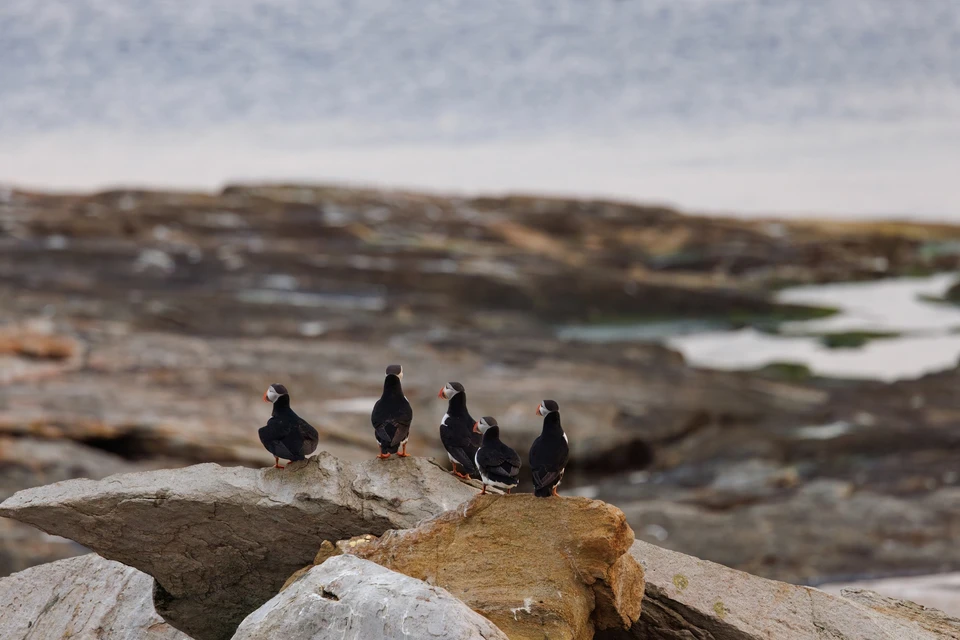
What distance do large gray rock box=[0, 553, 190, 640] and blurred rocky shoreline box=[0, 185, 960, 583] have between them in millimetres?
8876

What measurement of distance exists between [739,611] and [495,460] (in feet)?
10.6

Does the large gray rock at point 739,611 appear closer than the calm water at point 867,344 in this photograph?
Yes

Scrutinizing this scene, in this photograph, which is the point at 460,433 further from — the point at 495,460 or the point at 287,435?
the point at 287,435

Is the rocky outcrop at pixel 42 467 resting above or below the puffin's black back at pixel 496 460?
below

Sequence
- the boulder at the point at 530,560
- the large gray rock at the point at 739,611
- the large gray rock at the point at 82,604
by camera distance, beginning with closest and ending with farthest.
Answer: the boulder at the point at 530,560 < the large gray rock at the point at 739,611 < the large gray rock at the point at 82,604

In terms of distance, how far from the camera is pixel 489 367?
128ft

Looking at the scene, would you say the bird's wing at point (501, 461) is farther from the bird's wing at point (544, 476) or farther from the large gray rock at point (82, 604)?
the large gray rock at point (82, 604)

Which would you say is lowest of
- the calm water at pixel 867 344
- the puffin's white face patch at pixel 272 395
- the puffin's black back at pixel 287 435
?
the calm water at pixel 867 344

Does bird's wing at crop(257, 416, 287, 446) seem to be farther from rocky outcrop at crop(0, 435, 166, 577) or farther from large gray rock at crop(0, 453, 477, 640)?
rocky outcrop at crop(0, 435, 166, 577)

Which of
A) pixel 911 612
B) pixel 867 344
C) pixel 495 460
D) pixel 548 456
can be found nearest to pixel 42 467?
pixel 495 460

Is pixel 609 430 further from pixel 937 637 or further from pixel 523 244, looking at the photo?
pixel 523 244

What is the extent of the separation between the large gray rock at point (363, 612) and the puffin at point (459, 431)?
2521 mm

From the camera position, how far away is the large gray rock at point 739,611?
35.4 ft

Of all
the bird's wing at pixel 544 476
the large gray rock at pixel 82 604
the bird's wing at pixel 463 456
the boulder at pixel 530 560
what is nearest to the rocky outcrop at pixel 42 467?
the large gray rock at pixel 82 604
